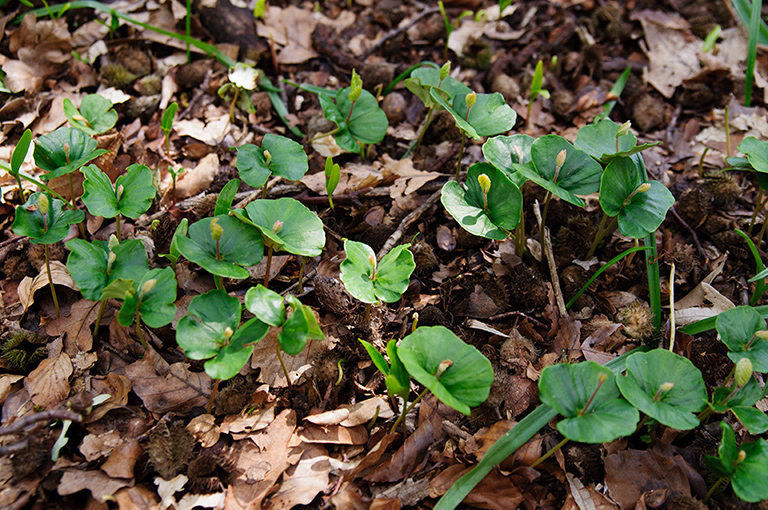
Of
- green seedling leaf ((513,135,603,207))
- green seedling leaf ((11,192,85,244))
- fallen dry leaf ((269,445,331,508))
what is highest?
green seedling leaf ((513,135,603,207))

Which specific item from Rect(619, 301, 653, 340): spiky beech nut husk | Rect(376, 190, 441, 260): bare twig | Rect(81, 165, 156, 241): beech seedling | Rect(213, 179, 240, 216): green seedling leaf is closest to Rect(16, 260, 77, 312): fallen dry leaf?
Rect(81, 165, 156, 241): beech seedling

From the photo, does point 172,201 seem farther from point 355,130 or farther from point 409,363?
point 409,363

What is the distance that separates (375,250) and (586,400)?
123cm

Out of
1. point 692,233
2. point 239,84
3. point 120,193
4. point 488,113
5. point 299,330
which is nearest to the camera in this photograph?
point 299,330

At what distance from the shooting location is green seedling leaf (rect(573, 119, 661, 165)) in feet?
7.04

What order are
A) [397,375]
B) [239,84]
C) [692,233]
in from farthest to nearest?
[239,84] < [692,233] < [397,375]

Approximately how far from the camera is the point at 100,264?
1.86m

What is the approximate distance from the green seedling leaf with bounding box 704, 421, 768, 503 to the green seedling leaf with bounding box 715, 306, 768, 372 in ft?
1.09

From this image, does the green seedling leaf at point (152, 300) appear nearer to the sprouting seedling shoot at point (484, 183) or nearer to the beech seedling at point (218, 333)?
the beech seedling at point (218, 333)

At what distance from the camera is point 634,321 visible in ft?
7.35

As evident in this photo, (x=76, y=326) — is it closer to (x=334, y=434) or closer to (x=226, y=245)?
(x=226, y=245)

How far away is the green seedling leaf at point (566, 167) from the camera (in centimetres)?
210

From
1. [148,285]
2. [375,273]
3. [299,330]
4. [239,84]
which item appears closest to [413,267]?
[375,273]

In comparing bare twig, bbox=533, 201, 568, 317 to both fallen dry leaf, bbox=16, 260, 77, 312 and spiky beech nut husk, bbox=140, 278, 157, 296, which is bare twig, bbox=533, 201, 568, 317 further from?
fallen dry leaf, bbox=16, 260, 77, 312
